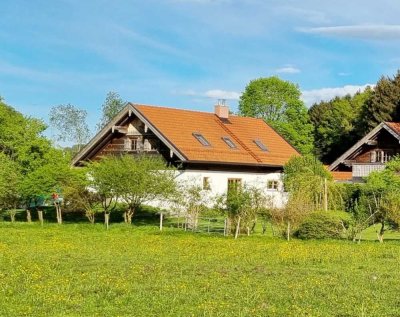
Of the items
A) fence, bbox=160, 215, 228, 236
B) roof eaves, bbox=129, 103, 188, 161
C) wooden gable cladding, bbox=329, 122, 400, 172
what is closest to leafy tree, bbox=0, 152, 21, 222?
fence, bbox=160, 215, 228, 236

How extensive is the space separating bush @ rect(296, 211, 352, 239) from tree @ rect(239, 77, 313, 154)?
45.6 metres

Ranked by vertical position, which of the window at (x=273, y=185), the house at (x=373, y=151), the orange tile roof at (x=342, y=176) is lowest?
the window at (x=273, y=185)

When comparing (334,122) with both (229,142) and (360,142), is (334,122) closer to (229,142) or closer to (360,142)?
(360,142)

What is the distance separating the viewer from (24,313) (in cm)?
1105

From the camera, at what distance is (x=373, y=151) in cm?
4606

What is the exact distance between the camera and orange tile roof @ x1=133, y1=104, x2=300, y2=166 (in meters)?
40.0

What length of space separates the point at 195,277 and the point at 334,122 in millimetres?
64057

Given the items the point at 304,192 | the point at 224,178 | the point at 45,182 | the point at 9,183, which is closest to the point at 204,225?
the point at 304,192

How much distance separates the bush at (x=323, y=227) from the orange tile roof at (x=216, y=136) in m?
13.5

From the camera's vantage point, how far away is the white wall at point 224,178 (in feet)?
129

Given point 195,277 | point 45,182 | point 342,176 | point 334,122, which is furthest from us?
point 334,122

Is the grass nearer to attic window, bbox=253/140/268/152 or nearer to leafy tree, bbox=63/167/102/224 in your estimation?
leafy tree, bbox=63/167/102/224

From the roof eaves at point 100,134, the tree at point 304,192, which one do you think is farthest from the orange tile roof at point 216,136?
the tree at point 304,192

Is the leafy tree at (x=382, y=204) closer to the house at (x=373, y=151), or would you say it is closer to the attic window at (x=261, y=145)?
the house at (x=373, y=151)
